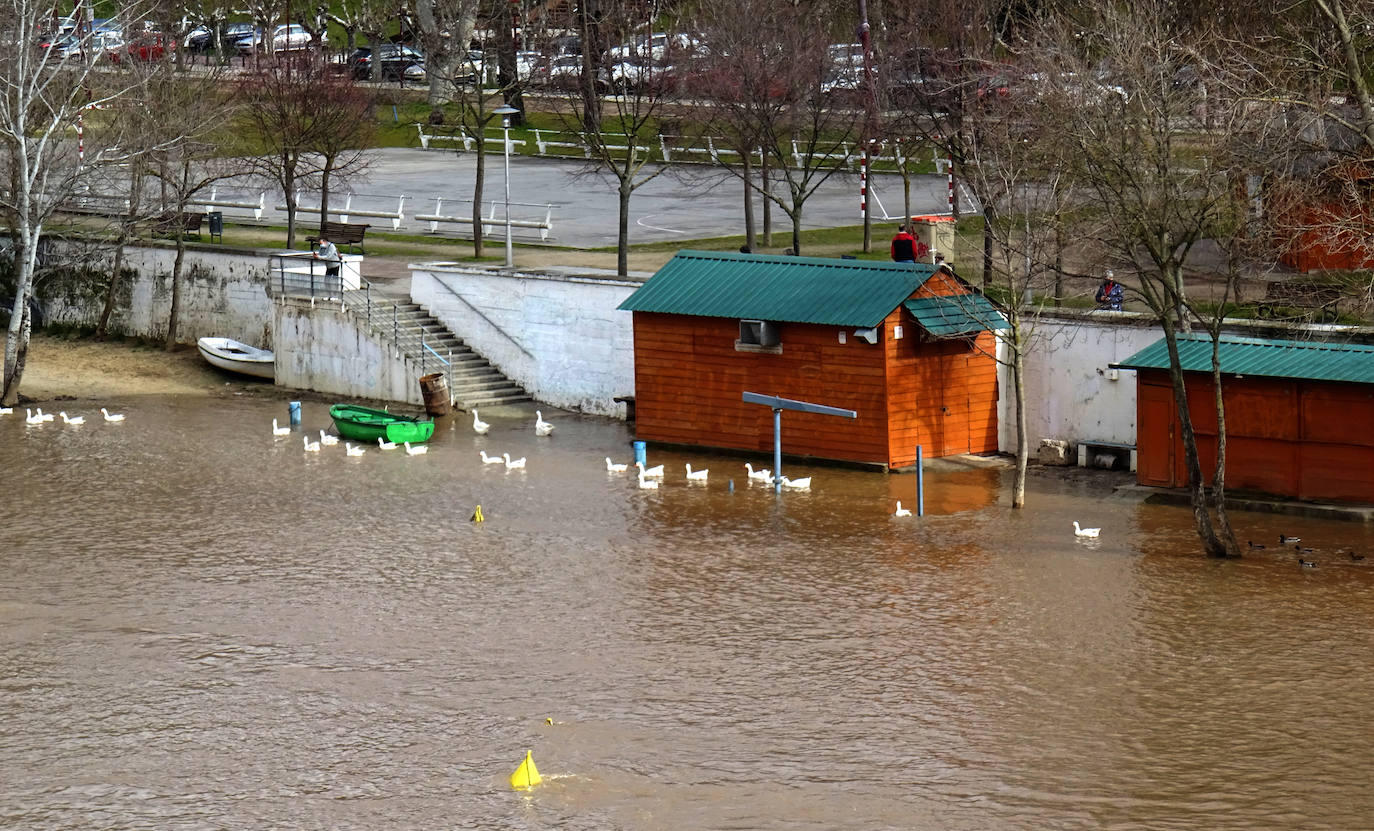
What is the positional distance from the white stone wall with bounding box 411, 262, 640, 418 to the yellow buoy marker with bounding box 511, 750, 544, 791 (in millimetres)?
19789

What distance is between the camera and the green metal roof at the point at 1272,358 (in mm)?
27656

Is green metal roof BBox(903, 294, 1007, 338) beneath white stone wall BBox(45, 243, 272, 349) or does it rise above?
beneath

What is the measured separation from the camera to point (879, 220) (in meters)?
51.0

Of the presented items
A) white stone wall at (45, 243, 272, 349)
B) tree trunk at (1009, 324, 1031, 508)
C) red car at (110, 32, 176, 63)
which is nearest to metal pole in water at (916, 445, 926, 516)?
tree trunk at (1009, 324, 1031, 508)

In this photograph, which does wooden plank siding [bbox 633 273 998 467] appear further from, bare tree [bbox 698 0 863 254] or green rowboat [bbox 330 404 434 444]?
bare tree [bbox 698 0 863 254]

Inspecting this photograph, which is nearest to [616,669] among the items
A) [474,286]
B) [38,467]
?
[38,467]

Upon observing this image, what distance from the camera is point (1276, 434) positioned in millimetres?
28453

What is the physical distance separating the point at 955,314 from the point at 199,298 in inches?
847

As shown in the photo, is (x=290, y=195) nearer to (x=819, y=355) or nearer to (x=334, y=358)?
(x=334, y=358)

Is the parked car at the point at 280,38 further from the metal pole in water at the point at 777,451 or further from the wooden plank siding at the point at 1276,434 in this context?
the wooden plank siding at the point at 1276,434

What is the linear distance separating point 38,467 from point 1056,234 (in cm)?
1902

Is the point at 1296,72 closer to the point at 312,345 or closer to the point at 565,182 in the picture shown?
the point at 312,345

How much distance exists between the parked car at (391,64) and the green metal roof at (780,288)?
46.3 metres

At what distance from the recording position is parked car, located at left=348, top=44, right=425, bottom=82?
79.2 metres
